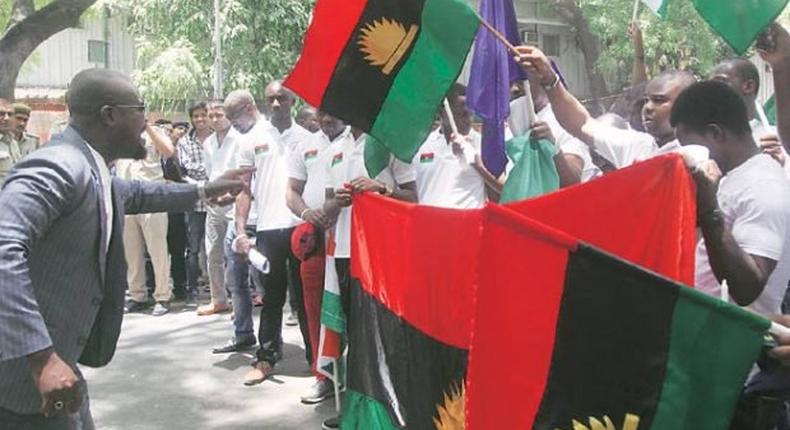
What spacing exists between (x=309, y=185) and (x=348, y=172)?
2.14ft

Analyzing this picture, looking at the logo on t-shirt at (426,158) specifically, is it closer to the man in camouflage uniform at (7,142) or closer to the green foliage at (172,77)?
the man in camouflage uniform at (7,142)

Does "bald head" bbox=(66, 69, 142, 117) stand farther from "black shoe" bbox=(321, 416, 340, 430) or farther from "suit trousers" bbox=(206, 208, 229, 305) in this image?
"suit trousers" bbox=(206, 208, 229, 305)

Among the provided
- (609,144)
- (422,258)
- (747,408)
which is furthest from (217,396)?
(747,408)

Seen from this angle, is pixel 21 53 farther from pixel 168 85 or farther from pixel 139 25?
pixel 139 25

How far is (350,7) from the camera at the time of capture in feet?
Result: 12.5

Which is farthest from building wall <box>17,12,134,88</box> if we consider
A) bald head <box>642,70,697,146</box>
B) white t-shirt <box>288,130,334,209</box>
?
bald head <box>642,70,697,146</box>

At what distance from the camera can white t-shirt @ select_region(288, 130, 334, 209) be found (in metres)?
5.38

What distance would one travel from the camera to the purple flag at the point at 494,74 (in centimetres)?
402

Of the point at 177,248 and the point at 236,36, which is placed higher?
the point at 236,36

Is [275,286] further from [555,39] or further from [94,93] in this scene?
[555,39]

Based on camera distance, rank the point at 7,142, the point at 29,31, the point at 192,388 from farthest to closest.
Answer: the point at 29,31 < the point at 7,142 < the point at 192,388

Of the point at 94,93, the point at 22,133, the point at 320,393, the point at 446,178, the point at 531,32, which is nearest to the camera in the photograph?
the point at 94,93

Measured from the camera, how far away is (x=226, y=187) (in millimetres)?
3771

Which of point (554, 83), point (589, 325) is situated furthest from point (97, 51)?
point (589, 325)
